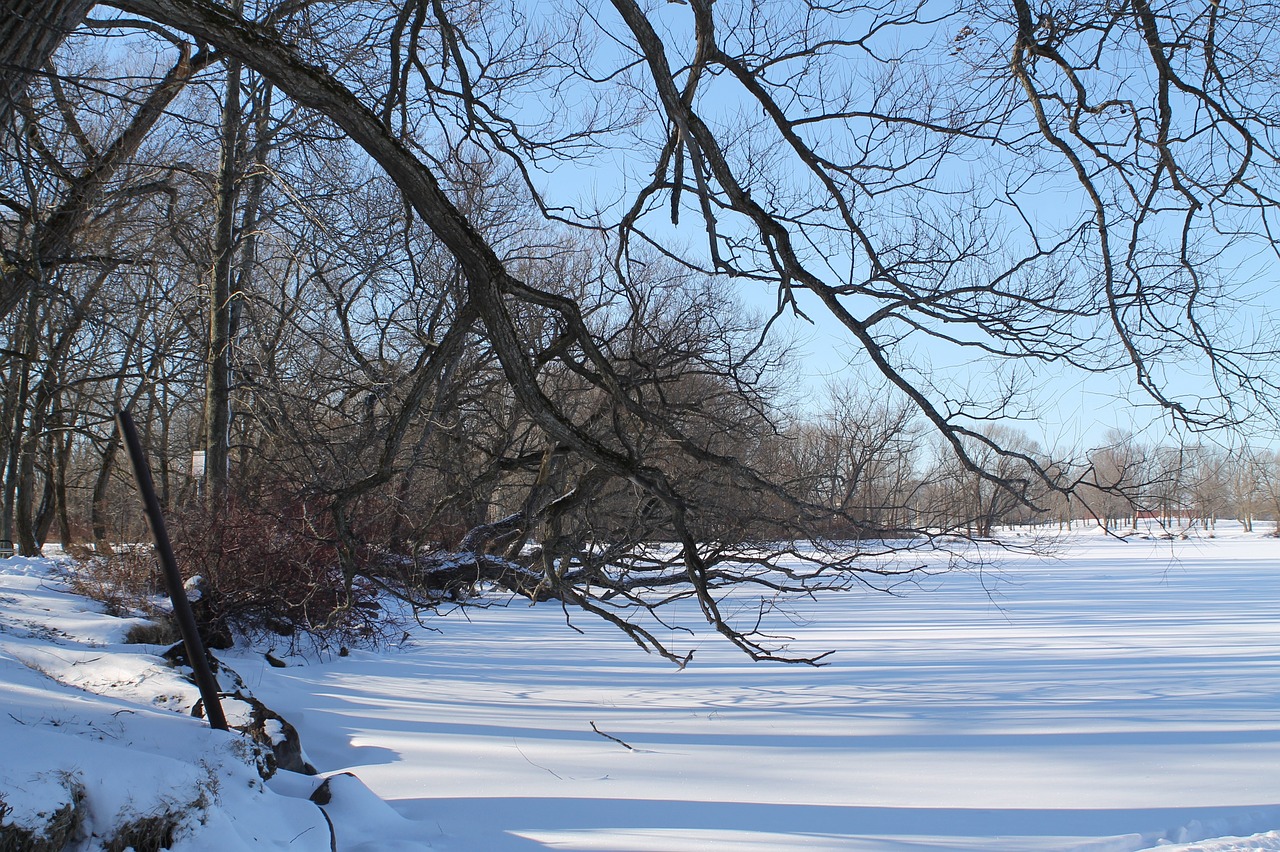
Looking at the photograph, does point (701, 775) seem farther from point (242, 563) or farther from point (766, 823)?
point (242, 563)

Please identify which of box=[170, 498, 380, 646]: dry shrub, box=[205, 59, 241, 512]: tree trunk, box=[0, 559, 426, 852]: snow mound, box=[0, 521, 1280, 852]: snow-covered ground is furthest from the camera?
box=[205, 59, 241, 512]: tree trunk

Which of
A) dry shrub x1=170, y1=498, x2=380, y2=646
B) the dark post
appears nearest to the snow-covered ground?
the dark post

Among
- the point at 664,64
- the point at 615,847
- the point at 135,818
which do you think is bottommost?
the point at 615,847

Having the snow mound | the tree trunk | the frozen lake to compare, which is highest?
the tree trunk

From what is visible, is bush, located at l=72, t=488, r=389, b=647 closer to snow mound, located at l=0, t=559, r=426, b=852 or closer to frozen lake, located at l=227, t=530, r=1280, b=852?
frozen lake, located at l=227, t=530, r=1280, b=852

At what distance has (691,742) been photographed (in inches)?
286

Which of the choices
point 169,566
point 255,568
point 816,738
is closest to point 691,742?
point 816,738

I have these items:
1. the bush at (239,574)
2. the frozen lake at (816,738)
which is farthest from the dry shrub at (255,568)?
the frozen lake at (816,738)

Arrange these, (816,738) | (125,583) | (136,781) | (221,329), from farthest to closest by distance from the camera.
→ (221,329), (125,583), (816,738), (136,781)

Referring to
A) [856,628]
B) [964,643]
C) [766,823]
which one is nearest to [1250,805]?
[766,823]

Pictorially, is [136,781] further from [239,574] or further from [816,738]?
[239,574]

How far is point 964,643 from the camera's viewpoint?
12898 mm

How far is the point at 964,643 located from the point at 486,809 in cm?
928

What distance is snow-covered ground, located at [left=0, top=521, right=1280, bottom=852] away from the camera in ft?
13.5
